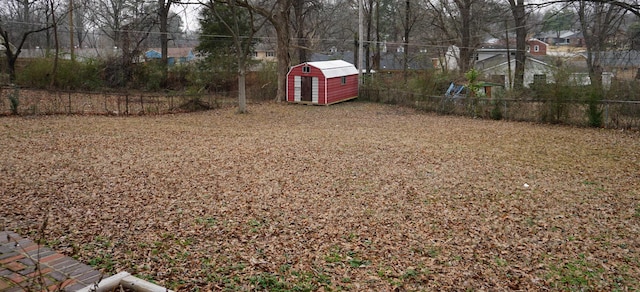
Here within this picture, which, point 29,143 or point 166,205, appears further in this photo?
point 29,143

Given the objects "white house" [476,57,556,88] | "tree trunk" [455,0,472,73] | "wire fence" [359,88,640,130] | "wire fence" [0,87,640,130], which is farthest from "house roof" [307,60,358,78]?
"tree trunk" [455,0,472,73]

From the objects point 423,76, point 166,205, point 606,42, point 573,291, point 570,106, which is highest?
point 606,42

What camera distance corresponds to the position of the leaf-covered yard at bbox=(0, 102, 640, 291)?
4793 millimetres

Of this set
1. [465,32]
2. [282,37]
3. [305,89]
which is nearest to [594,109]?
[305,89]

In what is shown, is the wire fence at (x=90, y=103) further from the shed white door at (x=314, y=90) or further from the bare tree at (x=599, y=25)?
the bare tree at (x=599, y=25)

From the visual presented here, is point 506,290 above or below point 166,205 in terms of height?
below

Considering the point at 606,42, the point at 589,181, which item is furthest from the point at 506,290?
the point at 606,42

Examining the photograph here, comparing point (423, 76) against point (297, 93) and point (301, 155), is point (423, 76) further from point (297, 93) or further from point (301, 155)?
point (301, 155)

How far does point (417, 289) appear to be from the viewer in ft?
14.6

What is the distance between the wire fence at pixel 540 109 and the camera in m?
15.4

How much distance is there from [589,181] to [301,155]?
5408 millimetres

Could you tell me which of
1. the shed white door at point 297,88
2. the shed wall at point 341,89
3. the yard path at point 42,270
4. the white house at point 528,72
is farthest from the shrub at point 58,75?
the yard path at point 42,270

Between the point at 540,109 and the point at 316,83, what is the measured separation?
31.3ft

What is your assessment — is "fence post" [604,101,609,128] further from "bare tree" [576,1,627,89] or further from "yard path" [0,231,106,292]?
"yard path" [0,231,106,292]
